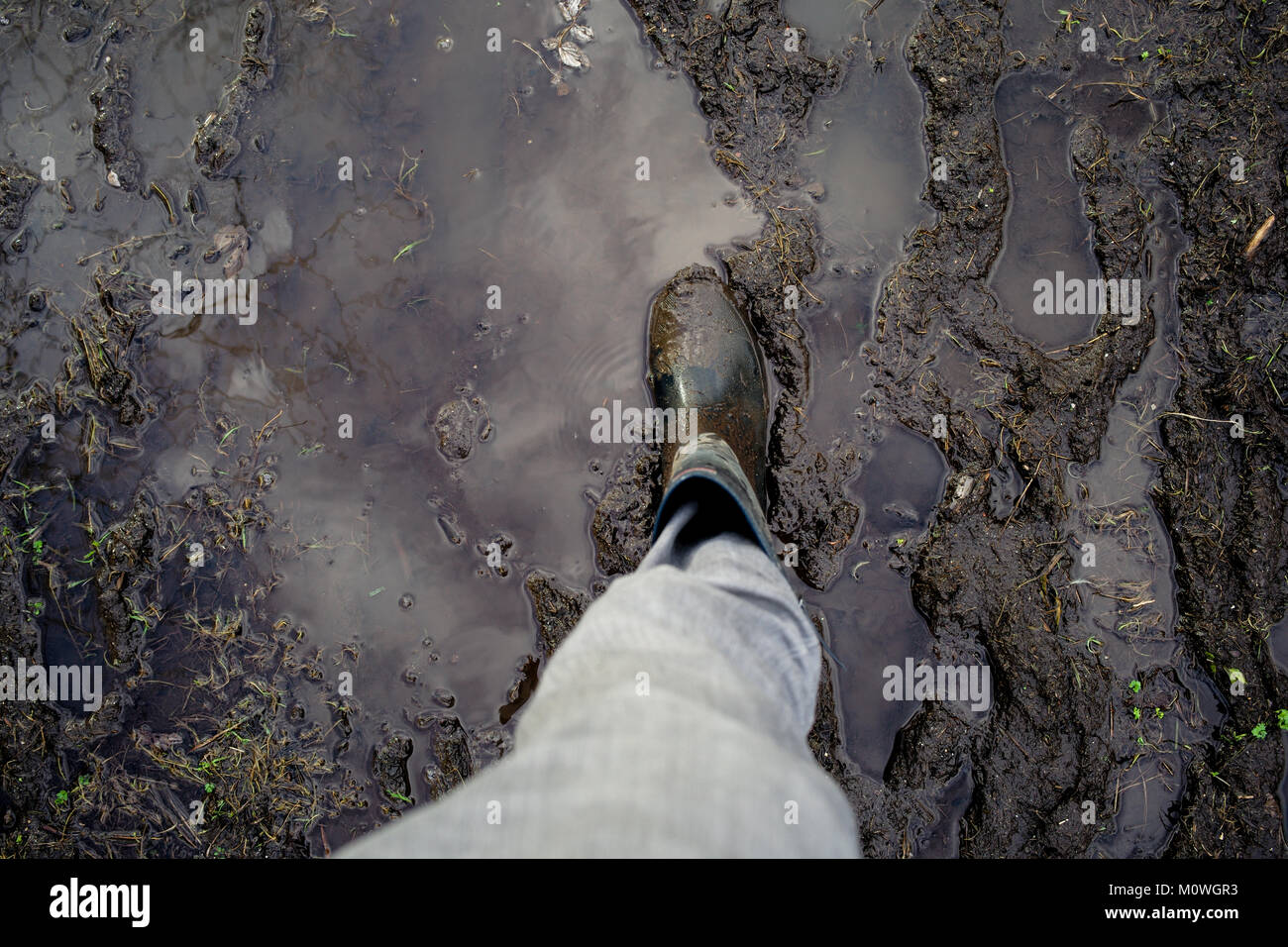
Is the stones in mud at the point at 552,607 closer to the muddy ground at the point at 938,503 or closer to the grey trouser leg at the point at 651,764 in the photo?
the muddy ground at the point at 938,503

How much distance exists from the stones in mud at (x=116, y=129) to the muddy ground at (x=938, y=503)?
2 centimetres

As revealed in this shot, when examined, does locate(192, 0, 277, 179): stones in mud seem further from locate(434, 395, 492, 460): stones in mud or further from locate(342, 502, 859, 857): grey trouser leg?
locate(342, 502, 859, 857): grey trouser leg

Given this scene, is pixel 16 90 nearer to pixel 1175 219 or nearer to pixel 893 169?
pixel 893 169

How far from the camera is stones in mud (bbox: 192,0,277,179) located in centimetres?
283

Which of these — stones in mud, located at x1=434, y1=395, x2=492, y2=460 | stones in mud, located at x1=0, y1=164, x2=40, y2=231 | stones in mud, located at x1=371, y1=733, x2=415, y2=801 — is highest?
stones in mud, located at x1=0, y1=164, x2=40, y2=231

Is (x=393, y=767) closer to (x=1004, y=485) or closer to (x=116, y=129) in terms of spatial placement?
(x=1004, y=485)

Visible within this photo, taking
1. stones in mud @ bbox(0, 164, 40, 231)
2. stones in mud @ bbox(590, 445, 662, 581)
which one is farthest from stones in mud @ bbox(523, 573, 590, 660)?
stones in mud @ bbox(0, 164, 40, 231)

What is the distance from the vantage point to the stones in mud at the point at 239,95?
283cm

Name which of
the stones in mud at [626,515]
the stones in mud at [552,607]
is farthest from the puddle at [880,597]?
the stones in mud at [552,607]

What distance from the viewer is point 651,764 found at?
1.16 metres

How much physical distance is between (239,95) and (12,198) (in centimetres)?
96

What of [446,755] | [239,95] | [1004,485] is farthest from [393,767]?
[239,95]

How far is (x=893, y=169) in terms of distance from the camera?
2.76m

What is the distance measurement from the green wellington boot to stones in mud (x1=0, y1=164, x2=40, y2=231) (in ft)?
8.10
